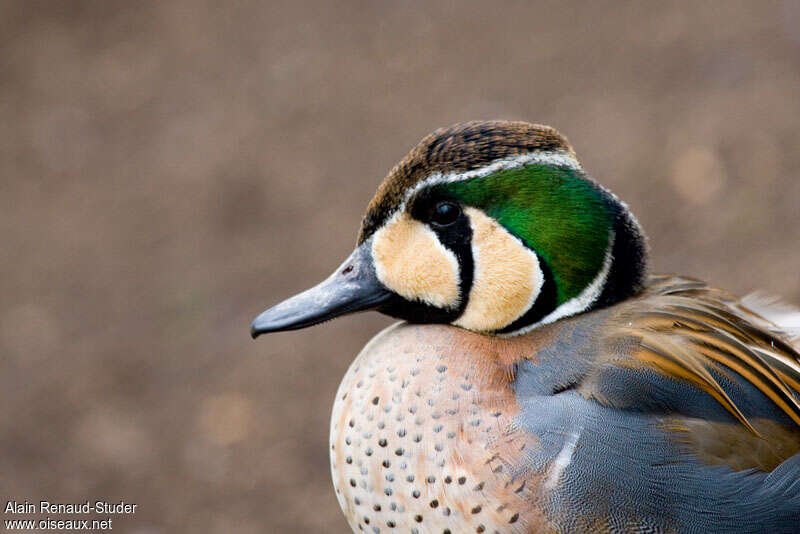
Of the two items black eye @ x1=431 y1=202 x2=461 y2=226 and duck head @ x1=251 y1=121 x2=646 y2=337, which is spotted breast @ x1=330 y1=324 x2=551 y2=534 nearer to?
duck head @ x1=251 y1=121 x2=646 y2=337

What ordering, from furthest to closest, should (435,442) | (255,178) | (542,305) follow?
(255,178), (542,305), (435,442)

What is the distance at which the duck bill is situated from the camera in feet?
5.33

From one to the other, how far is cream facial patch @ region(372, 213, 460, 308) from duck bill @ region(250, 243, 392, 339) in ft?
0.07

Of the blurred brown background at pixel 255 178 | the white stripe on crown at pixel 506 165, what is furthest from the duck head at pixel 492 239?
the blurred brown background at pixel 255 178

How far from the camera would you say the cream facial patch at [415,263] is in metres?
1.57

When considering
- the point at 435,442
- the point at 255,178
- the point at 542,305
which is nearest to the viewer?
the point at 435,442

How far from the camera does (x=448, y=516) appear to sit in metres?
1.45

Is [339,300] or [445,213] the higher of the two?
[445,213]

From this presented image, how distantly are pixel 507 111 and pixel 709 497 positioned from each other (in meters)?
3.05

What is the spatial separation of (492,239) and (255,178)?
270 centimetres

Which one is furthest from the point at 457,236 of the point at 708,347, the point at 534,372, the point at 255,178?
the point at 255,178

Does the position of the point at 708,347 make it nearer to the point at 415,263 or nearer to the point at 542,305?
the point at 542,305

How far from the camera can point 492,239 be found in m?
1.55

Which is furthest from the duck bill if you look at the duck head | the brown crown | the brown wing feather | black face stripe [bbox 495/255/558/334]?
the brown wing feather
